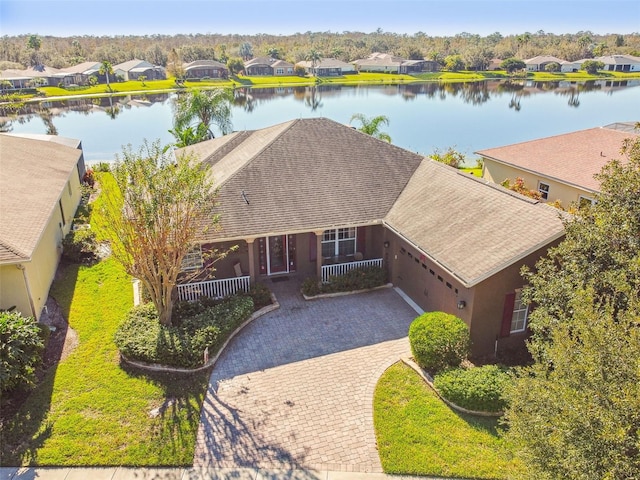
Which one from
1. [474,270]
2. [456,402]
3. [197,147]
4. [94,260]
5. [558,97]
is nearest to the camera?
[456,402]

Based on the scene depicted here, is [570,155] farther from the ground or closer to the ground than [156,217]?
closer to the ground

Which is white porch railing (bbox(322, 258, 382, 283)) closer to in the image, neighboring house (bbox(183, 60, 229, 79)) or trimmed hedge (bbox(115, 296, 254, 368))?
trimmed hedge (bbox(115, 296, 254, 368))

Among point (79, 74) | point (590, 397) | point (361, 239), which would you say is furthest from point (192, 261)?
point (79, 74)

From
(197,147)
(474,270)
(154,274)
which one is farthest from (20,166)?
(474,270)

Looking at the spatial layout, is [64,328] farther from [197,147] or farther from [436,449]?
[197,147]

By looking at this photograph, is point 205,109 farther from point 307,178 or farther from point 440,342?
point 440,342

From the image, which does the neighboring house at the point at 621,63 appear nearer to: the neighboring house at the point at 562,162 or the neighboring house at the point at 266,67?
the neighboring house at the point at 266,67

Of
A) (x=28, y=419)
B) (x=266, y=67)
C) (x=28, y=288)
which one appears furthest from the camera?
(x=266, y=67)
